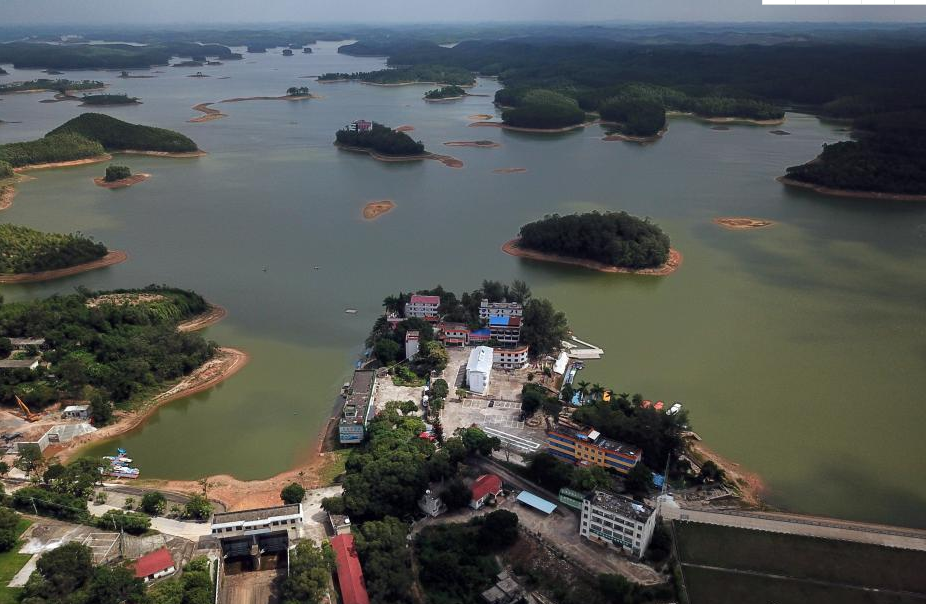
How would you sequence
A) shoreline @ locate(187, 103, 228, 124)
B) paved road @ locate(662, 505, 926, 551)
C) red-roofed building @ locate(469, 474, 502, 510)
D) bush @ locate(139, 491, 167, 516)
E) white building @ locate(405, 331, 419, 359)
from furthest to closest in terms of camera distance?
1. shoreline @ locate(187, 103, 228, 124)
2. white building @ locate(405, 331, 419, 359)
3. red-roofed building @ locate(469, 474, 502, 510)
4. bush @ locate(139, 491, 167, 516)
5. paved road @ locate(662, 505, 926, 551)

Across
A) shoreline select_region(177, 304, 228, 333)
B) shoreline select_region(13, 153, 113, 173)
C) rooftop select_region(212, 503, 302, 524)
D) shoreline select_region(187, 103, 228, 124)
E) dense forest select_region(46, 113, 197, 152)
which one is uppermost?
shoreline select_region(187, 103, 228, 124)

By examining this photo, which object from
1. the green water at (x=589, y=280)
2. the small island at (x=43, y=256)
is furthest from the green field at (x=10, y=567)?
the small island at (x=43, y=256)

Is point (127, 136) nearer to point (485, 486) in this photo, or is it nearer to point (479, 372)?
point (479, 372)

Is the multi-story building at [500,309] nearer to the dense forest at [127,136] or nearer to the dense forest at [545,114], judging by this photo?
the dense forest at [127,136]

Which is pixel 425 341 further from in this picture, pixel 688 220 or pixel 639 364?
pixel 688 220

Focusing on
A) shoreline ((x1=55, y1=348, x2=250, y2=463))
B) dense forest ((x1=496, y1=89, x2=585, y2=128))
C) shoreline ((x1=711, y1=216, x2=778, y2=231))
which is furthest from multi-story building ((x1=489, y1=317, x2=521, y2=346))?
dense forest ((x1=496, y1=89, x2=585, y2=128))

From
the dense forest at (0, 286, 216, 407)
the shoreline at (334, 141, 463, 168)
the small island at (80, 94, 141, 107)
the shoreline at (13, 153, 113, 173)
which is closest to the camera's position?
the dense forest at (0, 286, 216, 407)

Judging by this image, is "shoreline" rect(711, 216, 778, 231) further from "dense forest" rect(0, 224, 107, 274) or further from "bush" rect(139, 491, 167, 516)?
"dense forest" rect(0, 224, 107, 274)
